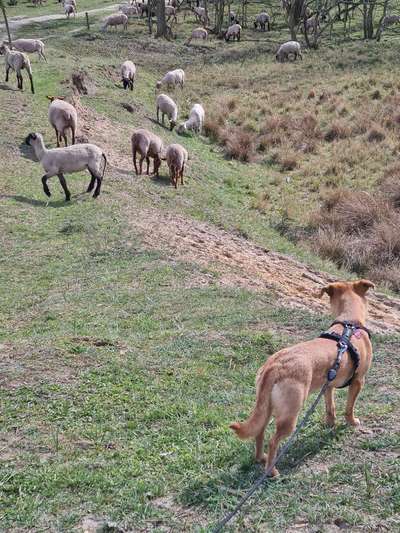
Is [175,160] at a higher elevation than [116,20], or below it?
below

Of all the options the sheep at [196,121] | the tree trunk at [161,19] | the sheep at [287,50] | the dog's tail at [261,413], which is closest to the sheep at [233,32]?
the tree trunk at [161,19]

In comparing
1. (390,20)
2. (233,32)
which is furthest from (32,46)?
(390,20)

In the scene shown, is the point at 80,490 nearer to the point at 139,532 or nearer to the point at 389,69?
the point at 139,532

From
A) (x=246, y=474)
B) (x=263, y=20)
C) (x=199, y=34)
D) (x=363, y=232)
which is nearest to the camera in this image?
(x=246, y=474)

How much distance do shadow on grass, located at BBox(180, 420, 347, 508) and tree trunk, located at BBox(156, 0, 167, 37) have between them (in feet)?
132

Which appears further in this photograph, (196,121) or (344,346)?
(196,121)

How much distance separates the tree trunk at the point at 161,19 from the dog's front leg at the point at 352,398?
4002 centimetres

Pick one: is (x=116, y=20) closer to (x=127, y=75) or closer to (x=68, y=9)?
(x=68, y=9)

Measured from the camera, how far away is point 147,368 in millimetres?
6660

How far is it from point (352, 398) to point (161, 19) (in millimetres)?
40338

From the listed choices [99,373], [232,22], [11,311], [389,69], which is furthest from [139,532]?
[232,22]

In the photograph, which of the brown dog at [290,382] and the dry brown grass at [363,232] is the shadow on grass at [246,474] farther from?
the dry brown grass at [363,232]

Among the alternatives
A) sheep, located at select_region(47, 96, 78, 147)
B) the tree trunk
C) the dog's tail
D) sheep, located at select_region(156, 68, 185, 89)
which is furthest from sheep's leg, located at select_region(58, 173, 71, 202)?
the tree trunk

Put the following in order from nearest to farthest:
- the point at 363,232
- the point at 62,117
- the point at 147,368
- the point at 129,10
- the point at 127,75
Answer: the point at 147,368, the point at 363,232, the point at 62,117, the point at 127,75, the point at 129,10
